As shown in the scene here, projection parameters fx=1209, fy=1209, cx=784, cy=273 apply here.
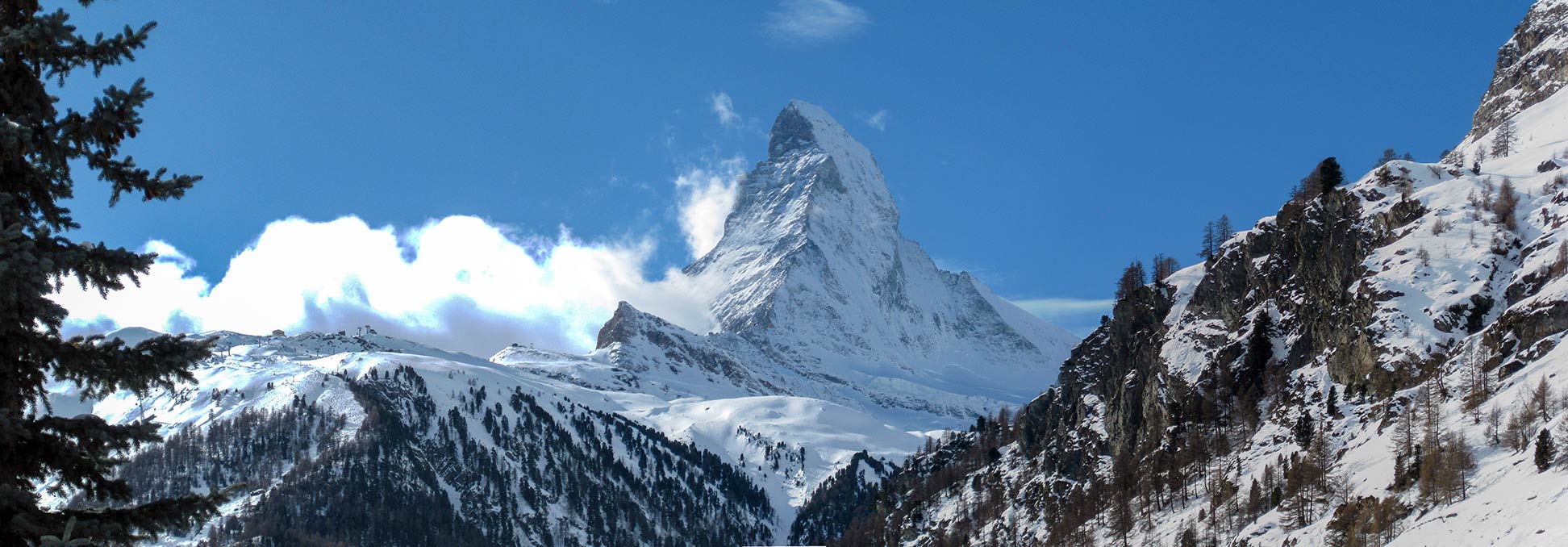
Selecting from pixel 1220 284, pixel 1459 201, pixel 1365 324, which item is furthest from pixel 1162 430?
pixel 1459 201

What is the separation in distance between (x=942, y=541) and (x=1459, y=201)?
89.5m

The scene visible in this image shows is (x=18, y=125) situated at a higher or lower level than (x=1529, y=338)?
lower

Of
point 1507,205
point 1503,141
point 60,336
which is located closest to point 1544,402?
point 1507,205

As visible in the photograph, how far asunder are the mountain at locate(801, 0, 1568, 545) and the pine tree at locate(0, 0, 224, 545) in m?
78.9

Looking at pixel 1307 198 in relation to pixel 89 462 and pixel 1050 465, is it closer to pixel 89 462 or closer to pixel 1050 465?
pixel 1050 465

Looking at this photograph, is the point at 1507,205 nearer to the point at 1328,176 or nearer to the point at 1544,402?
the point at 1328,176

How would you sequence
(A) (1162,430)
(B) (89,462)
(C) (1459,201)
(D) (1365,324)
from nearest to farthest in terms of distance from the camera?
1. (B) (89,462)
2. (D) (1365,324)
3. (C) (1459,201)
4. (A) (1162,430)

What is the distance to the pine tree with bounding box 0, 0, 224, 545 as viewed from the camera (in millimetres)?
15078

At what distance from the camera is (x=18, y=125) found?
14961mm

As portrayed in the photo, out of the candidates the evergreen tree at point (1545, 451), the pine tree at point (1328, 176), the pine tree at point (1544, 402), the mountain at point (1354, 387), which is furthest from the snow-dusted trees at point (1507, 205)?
the evergreen tree at point (1545, 451)

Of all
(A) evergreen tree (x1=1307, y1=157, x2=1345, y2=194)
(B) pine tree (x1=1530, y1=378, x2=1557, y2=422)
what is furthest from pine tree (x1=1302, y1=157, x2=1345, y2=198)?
(B) pine tree (x1=1530, y1=378, x2=1557, y2=422)

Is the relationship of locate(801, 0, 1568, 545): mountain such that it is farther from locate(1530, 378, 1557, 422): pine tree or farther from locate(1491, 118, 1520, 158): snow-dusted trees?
locate(1491, 118, 1520, 158): snow-dusted trees

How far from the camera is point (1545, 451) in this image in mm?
90750

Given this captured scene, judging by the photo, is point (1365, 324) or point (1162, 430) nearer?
point (1365, 324)
